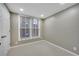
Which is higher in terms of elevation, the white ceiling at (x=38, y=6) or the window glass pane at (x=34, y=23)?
the white ceiling at (x=38, y=6)

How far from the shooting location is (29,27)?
517cm

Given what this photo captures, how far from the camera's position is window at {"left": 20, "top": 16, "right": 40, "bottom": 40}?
4.80m

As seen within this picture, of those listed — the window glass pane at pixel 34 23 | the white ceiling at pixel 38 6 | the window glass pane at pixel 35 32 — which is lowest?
the window glass pane at pixel 35 32

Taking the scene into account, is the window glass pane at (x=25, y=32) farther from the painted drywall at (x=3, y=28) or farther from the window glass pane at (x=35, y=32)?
Answer: the painted drywall at (x=3, y=28)

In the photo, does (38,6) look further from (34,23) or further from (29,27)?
(34,23)

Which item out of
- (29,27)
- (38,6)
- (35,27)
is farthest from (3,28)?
(35,27)

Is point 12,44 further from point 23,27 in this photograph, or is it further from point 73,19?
point 73,19

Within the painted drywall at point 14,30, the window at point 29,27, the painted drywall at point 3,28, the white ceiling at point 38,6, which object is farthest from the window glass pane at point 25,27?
the painted drywall at point 3,28

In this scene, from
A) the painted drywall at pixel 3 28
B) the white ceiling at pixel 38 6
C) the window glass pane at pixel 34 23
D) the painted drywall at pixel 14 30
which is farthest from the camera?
the window glass pane at pixel 34 23

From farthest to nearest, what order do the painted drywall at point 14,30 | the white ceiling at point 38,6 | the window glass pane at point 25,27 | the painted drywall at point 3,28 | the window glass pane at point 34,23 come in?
the window glass pane at point 34,23 < the window glass pane at point 25,27 < the painted drywall at point 14,30 < the white ceiling at point 38,6 < the painted drywall at point 3,28

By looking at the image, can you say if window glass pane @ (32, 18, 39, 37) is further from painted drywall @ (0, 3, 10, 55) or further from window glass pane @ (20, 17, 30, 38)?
painted drywall @ (0, 3, 10, 55)

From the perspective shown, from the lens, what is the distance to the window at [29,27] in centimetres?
480

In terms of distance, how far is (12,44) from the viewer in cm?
409

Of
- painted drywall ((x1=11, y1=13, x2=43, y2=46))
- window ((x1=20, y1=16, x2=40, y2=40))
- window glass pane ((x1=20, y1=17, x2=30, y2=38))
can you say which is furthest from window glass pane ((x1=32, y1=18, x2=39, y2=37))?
painted drywall ((x1=11, y1=13, x2=43, y2=46))
